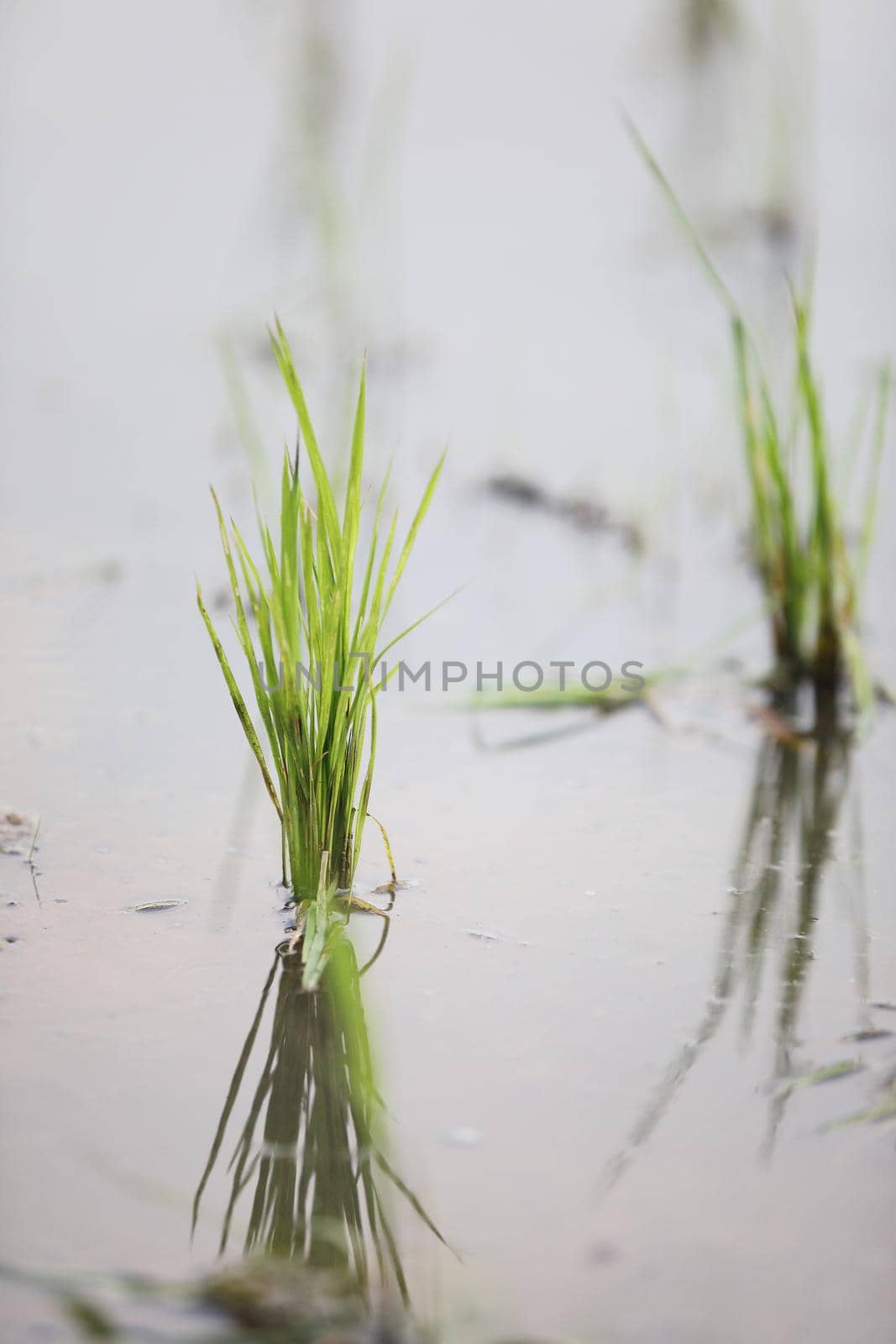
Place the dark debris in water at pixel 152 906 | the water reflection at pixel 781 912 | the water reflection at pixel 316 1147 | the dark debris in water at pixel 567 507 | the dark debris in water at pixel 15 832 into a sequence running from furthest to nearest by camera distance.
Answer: the dark debris in water at pixel 567 507
the dark debris in water at pixel 15 832
the dark debris in water at pixel 152 906
the water reflection at pixel 781 912
the water reflection at pixel 316 1147

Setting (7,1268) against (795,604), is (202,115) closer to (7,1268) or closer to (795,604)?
(795,604)

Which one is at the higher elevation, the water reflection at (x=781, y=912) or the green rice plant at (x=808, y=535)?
the green rice plant at (x=808, y=535)

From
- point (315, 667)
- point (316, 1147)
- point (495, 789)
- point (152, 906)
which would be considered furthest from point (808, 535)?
point (316, 1147)

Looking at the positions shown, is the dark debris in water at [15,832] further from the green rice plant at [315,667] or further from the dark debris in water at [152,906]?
the green rice plant at [315,667]

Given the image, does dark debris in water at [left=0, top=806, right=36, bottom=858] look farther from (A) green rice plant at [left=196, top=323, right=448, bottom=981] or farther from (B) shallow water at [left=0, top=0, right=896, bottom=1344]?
(A) green rice plant at [left=196, top=323, right=448, bottom=981]

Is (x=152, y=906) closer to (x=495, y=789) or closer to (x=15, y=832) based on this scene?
(x=15, y=832)

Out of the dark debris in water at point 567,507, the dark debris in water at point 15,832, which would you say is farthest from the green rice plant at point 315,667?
the dark debris in water at point 567,507

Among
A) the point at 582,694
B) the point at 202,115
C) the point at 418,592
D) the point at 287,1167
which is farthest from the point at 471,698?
the point at 202,115
